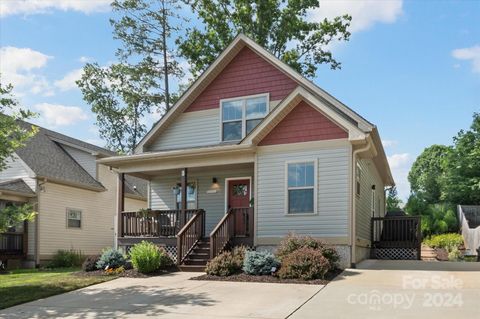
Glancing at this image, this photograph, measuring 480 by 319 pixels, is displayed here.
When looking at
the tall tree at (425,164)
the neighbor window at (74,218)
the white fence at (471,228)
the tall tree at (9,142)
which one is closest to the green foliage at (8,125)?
the tall tree at (9,142)

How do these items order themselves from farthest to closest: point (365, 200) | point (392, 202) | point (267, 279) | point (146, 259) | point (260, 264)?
1. point (392, 202)
2. point (365, 200)
3. point (146, 259)
4. point (260, 264)
5. point (267, 279)

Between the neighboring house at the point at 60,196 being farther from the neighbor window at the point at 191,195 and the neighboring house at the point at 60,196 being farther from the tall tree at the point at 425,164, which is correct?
the tall tree at the point at 425,164

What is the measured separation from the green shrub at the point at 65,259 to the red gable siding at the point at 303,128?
1144cm

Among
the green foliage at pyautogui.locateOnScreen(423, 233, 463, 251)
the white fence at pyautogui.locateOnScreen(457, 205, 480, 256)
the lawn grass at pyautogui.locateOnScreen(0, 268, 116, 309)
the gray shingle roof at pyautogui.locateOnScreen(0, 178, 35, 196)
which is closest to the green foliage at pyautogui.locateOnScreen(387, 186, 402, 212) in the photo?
the white fence at pyautogui.locateOnScreen(457, 205, 480, 256)

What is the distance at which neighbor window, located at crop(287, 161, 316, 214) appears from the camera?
14258mm

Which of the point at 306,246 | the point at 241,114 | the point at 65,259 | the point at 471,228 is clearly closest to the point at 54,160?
the point at 65,259

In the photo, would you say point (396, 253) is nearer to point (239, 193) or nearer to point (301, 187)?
point (301, 187)

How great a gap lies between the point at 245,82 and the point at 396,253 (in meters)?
8.18

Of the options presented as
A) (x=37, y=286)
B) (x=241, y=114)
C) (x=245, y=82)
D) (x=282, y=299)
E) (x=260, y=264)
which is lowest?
(x=37, y=286)

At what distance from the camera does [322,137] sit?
14.1 m

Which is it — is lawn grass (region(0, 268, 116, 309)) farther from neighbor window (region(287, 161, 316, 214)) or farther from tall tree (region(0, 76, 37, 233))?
neighbor window (region(287, 161, 316, 214))

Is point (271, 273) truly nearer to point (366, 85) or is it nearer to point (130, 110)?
point (366, 85)

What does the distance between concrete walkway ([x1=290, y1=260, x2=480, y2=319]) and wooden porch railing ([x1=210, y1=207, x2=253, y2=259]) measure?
3.75m

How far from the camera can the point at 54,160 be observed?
2386 centimetres
